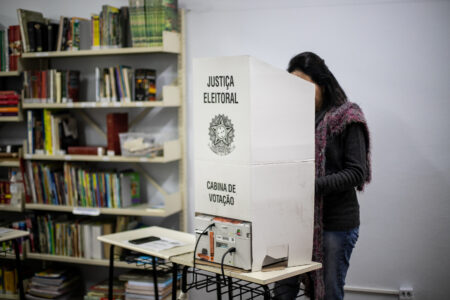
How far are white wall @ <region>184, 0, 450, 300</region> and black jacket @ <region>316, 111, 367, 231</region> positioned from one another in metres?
1.21

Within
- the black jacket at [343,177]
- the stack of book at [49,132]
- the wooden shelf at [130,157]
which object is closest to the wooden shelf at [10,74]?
the stack of book at [49,132]

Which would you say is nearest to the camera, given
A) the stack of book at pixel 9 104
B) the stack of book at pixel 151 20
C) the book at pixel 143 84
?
the stack of book at pixel 151 20

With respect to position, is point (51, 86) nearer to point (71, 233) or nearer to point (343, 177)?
point (71, 233)

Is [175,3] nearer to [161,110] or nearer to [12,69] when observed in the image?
[161,110]

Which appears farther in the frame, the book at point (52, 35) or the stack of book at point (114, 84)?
the book at point (52, 35)

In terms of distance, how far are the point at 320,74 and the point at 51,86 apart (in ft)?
7.48

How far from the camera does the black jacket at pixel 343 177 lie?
1837 mm

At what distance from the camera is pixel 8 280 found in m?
3.60

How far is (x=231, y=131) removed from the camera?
5.28ft

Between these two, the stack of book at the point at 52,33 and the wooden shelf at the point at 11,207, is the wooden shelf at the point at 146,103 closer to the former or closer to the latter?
the stack of book at the point at 52,33

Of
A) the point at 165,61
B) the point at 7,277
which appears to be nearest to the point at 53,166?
the point at 7,277

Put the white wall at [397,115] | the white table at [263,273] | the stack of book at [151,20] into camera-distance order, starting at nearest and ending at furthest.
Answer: the white table at [263,273] → the white wall at [397,115] → the stack of book at [151,20]

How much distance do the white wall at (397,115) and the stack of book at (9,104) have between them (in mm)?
2140

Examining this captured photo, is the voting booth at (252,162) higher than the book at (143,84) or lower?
lower
